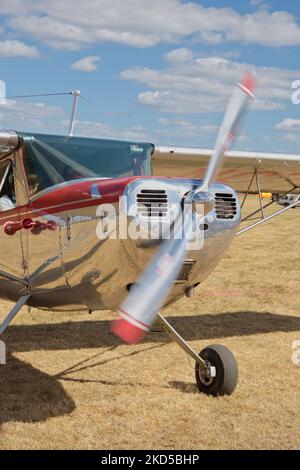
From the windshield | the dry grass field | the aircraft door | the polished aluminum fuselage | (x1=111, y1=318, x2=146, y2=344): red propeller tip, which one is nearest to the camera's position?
(x1=111, y1=318, x2=146, y2=344): red propeller tip

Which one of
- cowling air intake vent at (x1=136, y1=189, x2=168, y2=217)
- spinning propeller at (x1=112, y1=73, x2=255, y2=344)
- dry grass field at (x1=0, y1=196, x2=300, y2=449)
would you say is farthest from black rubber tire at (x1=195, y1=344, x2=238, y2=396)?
cowling air intake vent at (x1=136, y1=189, x2=168, y2=217)

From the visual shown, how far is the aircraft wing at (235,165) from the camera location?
7.39 meters

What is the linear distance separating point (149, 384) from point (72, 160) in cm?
243

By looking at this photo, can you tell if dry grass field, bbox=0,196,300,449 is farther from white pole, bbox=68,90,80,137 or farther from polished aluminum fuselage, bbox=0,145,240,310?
white pole, bbox=68,90,80,137

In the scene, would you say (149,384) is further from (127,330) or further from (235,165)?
(235,165)

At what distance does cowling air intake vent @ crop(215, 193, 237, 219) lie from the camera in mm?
4461

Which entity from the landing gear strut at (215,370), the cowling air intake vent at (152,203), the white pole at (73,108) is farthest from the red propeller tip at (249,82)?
the white pole at (73,108)

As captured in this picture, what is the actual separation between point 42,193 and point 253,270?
916 cm

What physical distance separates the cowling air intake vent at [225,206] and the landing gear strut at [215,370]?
1878 millimetres

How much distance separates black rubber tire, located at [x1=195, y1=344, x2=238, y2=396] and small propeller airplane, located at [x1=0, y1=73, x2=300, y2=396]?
11 mm

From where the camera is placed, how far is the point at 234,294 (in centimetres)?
1125

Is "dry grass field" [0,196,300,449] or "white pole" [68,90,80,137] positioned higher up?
"white pole" [68,90,80,137]

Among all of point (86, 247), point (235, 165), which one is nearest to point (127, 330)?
point (86, 247)
